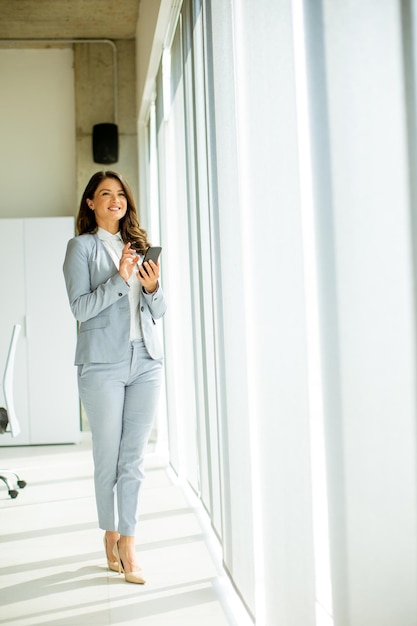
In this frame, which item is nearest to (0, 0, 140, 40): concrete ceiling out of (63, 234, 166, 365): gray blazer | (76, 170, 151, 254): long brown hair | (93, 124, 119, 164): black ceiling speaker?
(93, 124, 119, 164): black ceiling speaker

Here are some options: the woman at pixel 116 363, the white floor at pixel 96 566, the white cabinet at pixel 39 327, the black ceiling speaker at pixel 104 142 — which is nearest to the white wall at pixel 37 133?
the black ceiling speaker at pixel 104 142

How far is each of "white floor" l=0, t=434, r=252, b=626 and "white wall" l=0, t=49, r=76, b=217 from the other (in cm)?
326

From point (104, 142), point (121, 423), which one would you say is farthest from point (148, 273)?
point (104, 142)

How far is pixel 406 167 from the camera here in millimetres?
1150

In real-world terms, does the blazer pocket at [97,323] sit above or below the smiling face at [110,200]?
below

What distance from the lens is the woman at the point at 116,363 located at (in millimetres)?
2613

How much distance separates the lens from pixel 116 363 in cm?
263

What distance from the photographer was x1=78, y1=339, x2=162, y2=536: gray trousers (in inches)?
103

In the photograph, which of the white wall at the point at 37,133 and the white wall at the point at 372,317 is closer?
the white wall at the point at 372,317

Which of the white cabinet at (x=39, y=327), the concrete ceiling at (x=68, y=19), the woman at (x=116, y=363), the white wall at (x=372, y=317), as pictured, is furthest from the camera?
the white cabinet at (x=39, y=327)

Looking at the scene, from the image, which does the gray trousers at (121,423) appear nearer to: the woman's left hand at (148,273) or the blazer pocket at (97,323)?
the blazer pocket at (97,323)

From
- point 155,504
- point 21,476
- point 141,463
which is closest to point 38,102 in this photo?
point 21,476

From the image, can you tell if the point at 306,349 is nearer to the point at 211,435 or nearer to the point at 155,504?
the point at 211,435

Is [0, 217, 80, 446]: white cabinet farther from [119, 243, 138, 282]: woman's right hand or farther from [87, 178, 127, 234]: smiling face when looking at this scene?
[119, 243, 138, 282]: woman's right hand
